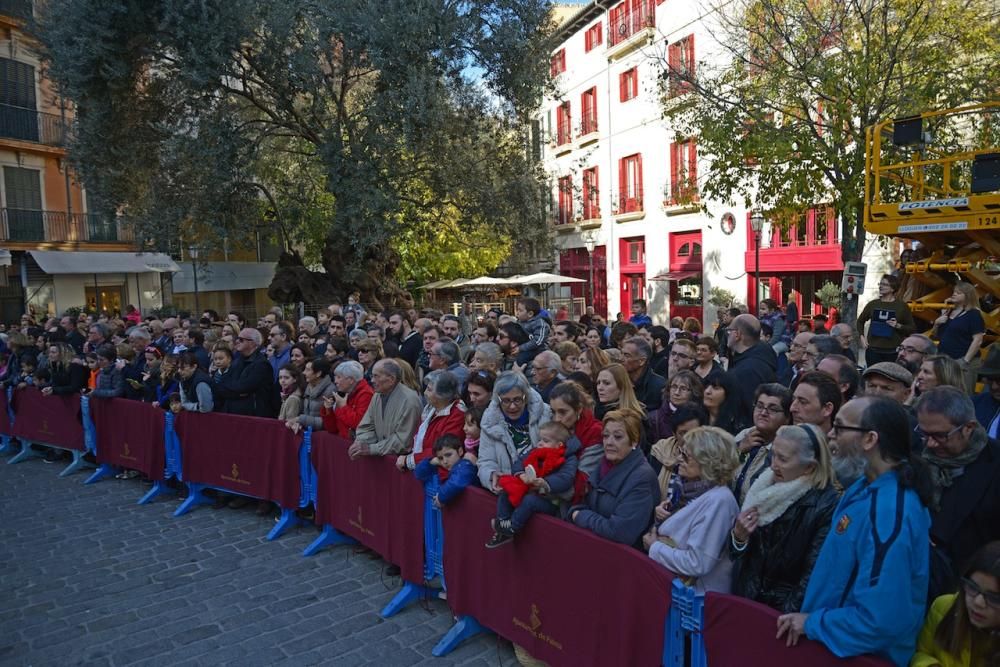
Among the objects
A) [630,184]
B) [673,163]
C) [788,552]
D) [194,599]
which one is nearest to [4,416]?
[194,599]

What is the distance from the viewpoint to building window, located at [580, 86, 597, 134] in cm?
3057

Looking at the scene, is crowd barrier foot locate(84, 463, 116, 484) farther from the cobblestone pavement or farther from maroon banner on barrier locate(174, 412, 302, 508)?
maroon banner on barrier locate(174, 412, 302, 508)

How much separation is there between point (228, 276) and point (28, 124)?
9287mm

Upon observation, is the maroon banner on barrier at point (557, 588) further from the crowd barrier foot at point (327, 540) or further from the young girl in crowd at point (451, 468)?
the crowd barrier foot at point (327, 540)

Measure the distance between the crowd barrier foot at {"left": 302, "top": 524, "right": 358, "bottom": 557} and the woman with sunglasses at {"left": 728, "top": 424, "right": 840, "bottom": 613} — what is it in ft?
15.2

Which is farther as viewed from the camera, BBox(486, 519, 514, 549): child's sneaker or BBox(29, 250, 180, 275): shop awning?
BBox(29, 250, 180, 275): shop awning

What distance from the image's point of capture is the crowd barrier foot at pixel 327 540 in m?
6.66

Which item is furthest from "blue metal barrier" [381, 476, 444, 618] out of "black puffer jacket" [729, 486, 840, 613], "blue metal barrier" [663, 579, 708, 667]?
"black puffer jacket" [729, 486, 840, 613]

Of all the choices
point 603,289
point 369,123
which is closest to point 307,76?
point 369,123

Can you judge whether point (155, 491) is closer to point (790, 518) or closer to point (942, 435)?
point (790, 518)

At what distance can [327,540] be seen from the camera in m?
6.77

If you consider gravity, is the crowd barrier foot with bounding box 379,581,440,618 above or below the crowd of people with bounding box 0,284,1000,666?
below

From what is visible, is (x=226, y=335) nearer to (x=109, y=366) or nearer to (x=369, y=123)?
(x=109, y=366)

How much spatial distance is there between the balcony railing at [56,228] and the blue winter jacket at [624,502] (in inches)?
871
